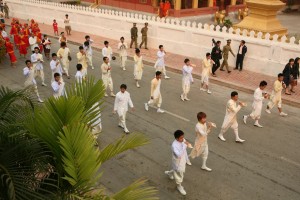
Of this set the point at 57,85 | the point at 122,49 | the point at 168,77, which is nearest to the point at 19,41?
the point at 122,49

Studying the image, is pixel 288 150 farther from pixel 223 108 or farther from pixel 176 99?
pixel 176 99

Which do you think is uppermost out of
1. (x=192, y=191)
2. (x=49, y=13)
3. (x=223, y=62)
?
(x=49, y=13)

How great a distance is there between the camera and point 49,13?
26.5 meters

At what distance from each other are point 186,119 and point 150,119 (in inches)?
45.1

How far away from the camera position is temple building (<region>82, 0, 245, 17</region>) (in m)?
27.7

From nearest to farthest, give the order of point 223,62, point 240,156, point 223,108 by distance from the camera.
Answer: point 240,156 < point 223,108 < point 223,62

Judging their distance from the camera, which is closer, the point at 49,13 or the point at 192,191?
the point at 192,191

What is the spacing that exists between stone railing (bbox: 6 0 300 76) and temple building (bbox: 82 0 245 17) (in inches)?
304

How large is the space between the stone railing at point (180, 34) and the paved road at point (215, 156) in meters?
3.12

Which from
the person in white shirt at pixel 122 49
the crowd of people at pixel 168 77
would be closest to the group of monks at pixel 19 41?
the crowd of people at pixel 168 77

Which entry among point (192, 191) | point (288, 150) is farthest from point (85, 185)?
point (288, 150)

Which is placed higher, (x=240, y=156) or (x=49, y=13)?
(x=49, y=13)

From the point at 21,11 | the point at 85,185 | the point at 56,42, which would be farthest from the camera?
the point at 21,11

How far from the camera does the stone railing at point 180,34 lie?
14523mm
